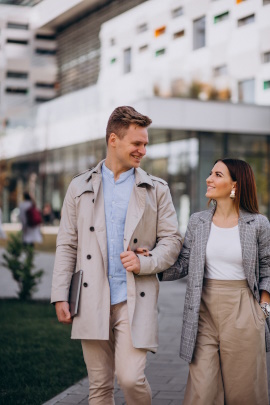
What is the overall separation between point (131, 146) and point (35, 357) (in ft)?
12.1

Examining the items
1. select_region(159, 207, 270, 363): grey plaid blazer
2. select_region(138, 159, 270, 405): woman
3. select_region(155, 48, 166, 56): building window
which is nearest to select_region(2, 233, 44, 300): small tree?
select_region(159, 207, 270, 363): grey plaid blazer

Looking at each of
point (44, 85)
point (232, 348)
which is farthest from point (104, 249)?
point (44, 85)

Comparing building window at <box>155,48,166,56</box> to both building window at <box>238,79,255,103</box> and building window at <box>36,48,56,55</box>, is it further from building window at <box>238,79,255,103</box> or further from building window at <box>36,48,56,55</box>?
building window at <box>36,48,56,55</box>

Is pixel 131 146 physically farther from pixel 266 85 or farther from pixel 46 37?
pixel 46 37

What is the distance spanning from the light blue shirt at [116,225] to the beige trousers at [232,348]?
22.3 inches

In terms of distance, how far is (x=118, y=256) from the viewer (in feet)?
13.6

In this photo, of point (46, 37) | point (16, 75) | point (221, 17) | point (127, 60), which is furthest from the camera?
point (16, 75)

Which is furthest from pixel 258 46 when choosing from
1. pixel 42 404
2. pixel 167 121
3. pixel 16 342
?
pixel 42 404

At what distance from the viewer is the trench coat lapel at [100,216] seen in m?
4.11

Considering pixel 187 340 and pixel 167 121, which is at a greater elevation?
pixel 167 121

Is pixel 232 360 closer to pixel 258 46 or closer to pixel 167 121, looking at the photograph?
pixel 167 121

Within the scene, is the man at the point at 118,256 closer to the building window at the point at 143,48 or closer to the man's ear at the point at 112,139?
the man's ear at the point at 112,139

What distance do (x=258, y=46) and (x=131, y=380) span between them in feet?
85.4

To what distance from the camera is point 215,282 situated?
170 inches
